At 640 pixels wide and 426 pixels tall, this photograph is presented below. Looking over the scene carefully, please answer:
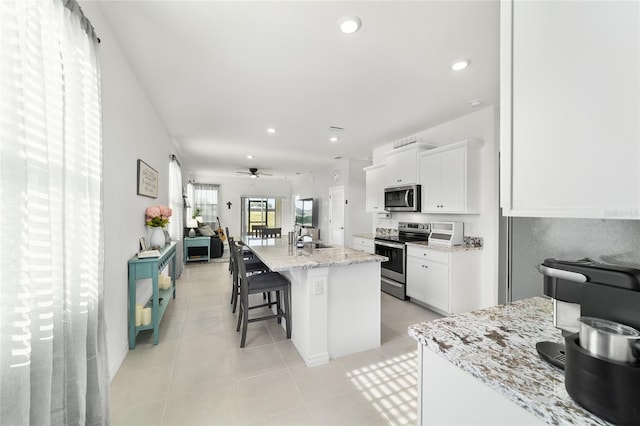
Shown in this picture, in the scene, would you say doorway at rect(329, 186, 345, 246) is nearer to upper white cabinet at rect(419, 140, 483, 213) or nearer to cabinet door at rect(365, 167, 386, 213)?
cabinet door at rect(365, 167, 386, 213)

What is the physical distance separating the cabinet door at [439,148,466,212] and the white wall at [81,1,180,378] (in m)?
3.71

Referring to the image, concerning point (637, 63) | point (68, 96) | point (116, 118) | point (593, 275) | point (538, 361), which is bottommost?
point (538, 361)

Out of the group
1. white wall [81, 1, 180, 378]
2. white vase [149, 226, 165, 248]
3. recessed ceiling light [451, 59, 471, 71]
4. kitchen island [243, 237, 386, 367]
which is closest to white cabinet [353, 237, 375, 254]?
kitchen island [243, 237, 386, 367]

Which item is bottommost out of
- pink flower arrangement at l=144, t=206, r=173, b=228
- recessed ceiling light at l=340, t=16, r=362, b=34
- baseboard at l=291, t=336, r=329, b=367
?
baseboard at l=291, t=336, r=329, b=367

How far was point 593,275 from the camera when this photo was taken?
2.38 feet

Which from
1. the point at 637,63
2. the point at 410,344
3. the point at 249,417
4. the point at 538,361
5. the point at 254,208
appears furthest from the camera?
the point at 254,208

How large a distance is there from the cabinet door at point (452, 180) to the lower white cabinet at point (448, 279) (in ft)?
2.09

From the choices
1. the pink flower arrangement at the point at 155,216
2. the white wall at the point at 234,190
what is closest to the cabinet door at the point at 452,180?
the pink flower arrangement at the point at 155,216

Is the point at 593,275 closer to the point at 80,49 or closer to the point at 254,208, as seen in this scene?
the point at 80,49

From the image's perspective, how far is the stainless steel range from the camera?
388 centimetres

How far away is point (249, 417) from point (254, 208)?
28.6 ft

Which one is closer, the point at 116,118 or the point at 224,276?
the point at 116,118

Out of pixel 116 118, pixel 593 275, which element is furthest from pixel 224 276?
pixel 593 275

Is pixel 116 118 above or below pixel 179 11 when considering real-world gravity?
below
